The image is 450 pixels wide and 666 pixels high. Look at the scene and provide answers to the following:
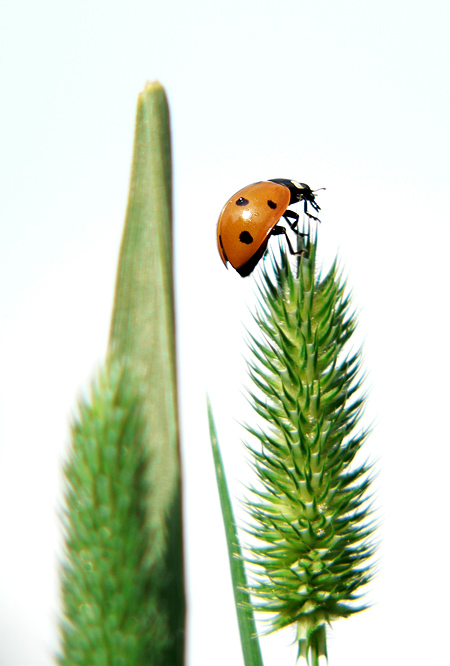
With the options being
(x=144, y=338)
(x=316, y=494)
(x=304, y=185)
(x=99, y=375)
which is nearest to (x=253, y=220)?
(x=304, y=185)

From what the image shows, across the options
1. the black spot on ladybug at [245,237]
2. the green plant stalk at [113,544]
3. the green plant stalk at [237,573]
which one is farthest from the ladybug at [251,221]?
the green plant stalk at [113,544]

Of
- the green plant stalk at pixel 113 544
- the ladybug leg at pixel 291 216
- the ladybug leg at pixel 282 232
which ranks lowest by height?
the green plant stalk at pixel 113 544

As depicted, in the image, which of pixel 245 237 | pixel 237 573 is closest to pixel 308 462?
pixel 237 573

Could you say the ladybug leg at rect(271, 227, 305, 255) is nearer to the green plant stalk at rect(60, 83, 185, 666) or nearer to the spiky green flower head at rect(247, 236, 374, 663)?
the spiky green flower head at rect(247, 236, 374, 663)

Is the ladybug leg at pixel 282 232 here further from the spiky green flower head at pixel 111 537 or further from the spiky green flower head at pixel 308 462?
the spiky green flower head at pixel 111 537

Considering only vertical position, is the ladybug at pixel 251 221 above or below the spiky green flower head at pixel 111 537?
above

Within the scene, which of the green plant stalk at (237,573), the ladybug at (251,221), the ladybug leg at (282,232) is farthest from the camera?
the ladybug at (251,221)

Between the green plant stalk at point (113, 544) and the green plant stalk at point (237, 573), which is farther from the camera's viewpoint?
the green plant stalk at point (237, 573)
